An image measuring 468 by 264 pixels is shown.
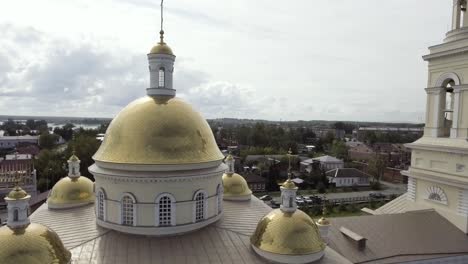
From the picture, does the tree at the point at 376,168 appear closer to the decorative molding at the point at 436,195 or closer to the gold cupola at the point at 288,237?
the decorative molding at the point at 436,195

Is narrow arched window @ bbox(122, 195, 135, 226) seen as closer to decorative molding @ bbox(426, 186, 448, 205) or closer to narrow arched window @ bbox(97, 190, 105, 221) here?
narrow arched window @ bbox(97, 190, 105, 221)

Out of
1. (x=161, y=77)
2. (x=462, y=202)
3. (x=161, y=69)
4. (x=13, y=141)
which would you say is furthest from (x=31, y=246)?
(x=13, y=141)

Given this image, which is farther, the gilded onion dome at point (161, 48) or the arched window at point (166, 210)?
the gilded onion dome at point (161, 48)

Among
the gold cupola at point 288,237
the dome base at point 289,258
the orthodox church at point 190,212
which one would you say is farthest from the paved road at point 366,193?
the dome base at point 289,258

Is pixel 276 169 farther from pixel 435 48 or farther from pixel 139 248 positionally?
pixel 139 248

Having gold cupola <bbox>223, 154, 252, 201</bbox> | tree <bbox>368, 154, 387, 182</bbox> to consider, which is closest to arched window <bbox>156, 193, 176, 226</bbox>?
gold cupola <bbox>223, 154, 252, 201</bbox>
